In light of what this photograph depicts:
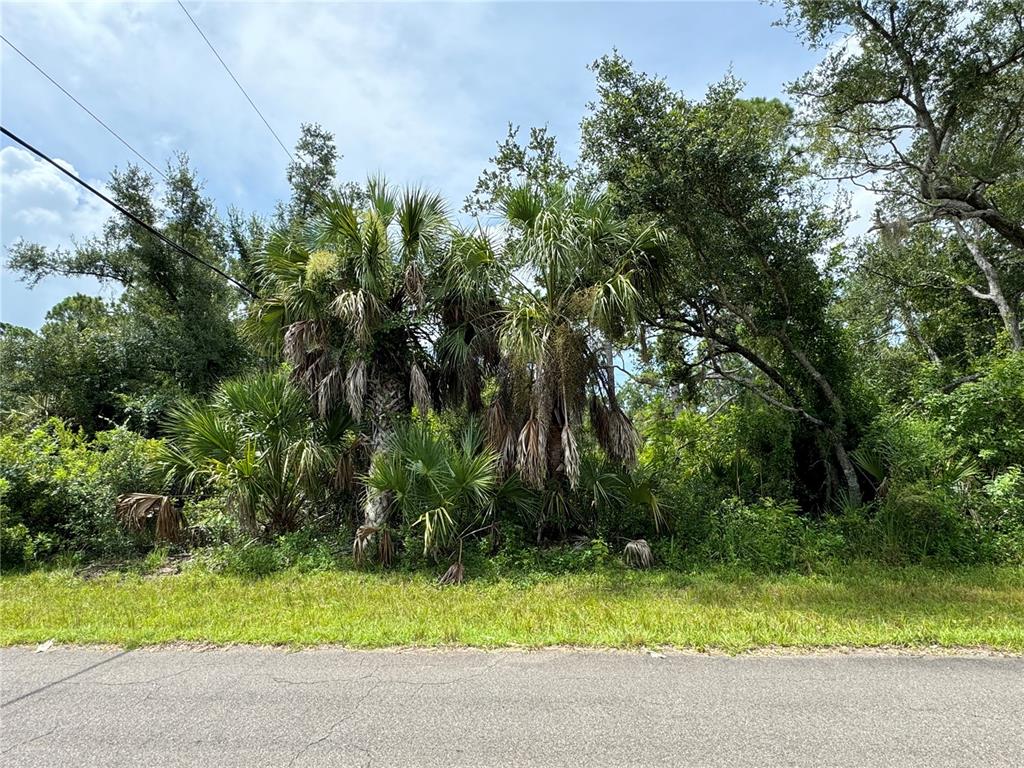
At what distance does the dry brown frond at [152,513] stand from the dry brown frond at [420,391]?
4085 millimetres

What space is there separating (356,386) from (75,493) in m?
5.35

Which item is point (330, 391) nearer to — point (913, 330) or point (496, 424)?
point (496, 424)

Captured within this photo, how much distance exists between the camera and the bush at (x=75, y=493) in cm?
894

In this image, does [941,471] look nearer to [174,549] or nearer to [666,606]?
[666,606]

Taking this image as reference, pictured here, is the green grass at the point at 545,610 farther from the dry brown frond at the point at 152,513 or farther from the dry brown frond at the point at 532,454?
the dry brown frond at the point at 532,454

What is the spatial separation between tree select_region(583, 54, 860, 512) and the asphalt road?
6022 millimetres

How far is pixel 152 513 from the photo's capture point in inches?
326

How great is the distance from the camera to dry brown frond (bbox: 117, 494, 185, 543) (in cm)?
818

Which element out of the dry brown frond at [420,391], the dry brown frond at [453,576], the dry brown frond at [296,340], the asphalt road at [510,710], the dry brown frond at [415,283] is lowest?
the asphalt road at [510,710]

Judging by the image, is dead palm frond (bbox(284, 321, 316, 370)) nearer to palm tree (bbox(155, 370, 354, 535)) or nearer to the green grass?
palm tree (bbox(155, 370, 354, 535))

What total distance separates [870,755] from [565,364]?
5349 millimetres

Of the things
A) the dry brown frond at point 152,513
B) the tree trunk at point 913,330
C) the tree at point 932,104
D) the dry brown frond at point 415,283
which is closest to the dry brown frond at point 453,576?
the dry brown frond at point 415,283

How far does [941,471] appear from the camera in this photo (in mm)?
8508

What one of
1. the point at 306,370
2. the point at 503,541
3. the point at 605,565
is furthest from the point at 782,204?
the point at 306,370
